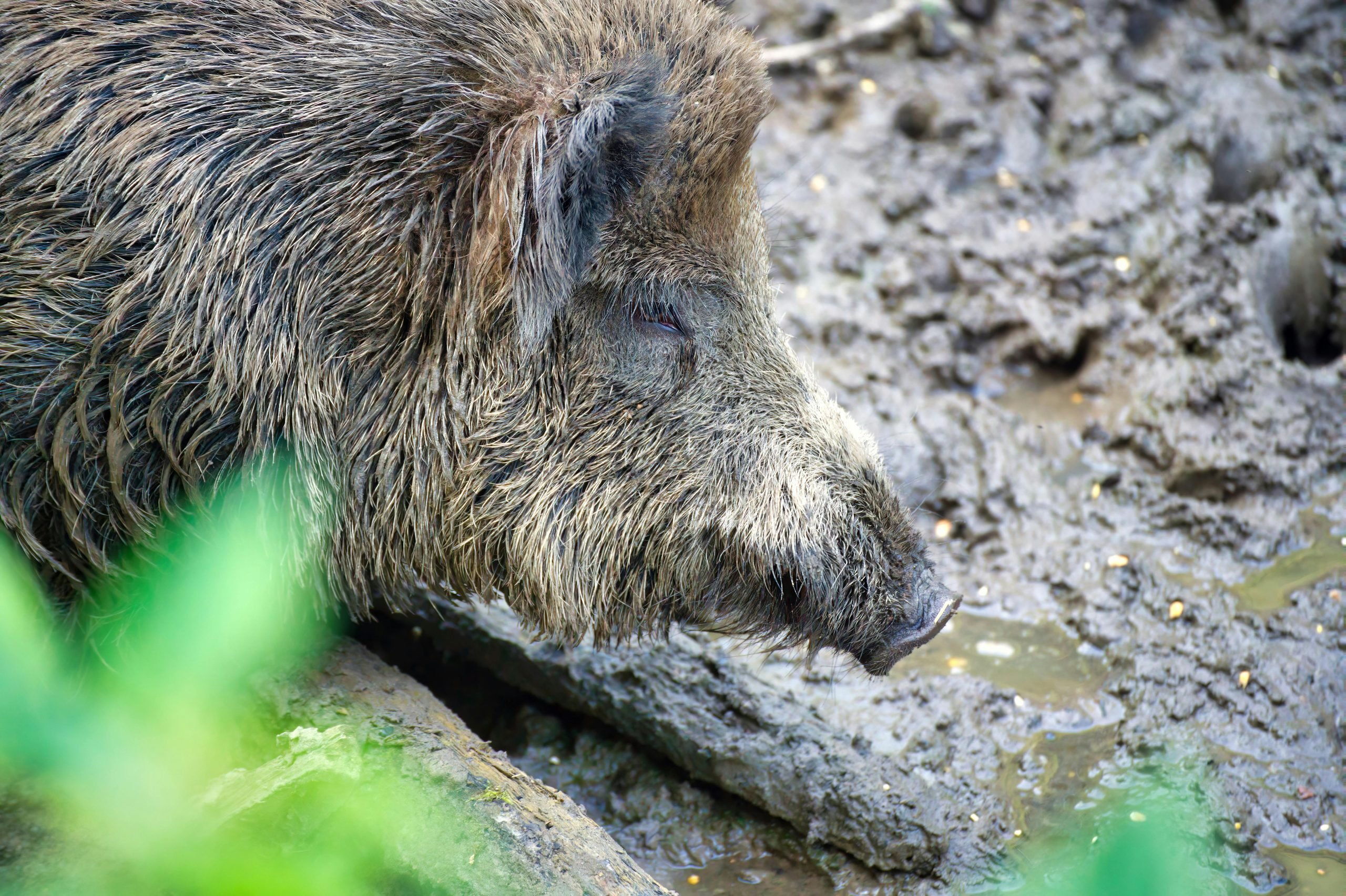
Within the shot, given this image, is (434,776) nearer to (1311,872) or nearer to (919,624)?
(919,624)

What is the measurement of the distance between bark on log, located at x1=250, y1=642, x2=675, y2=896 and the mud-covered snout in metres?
0.75

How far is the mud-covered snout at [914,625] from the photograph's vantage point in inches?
106

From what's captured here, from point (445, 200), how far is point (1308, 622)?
2.81m

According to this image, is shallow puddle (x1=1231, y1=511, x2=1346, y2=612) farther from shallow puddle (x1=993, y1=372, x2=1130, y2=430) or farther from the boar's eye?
the boar's eye

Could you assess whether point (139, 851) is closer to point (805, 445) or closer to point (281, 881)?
point (281, 881)

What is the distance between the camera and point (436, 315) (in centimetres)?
261

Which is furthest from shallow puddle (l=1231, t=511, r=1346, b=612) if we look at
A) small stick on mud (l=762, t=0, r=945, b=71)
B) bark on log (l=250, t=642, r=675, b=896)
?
small stick on mud (l=762, t=0, r=945, b=71)

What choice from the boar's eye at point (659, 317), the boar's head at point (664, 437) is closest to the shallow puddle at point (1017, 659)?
the boar's head at point (664, 437)

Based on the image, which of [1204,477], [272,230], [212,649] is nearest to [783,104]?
[1204,477]

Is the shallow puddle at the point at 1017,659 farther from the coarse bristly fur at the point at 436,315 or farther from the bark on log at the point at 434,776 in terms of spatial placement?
the bark on log at the point at 434,776

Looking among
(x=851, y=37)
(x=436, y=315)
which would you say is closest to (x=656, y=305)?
(x=436, y=315)

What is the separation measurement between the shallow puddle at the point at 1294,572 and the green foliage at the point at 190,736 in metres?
2.62

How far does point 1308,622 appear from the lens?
Result: 11.3 ft

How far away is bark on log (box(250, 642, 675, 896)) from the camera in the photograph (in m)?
2.10
